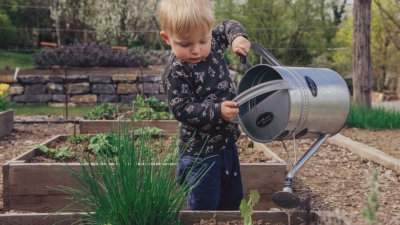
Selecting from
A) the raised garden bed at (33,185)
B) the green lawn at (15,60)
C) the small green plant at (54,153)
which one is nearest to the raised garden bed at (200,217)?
the raised garden bed at (33,185)

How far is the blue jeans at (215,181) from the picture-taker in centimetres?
248

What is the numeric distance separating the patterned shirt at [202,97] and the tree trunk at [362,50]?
585cm

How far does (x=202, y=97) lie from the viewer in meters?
2.43

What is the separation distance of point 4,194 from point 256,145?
6.56 feet

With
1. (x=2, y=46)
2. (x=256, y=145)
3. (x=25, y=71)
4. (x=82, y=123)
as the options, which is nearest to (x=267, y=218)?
(x=256, y=145)

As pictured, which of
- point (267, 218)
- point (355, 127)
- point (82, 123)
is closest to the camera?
point (267, 218)

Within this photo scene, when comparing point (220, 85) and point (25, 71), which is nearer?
point (220, 85)

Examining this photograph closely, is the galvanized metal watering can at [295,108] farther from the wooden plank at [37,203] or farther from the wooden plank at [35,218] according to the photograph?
the wooden plank at [37,203]

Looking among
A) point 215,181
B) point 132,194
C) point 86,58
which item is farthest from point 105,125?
point 86,58

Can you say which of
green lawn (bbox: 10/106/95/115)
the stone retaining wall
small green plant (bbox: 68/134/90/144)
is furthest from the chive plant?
the stone retaining wall

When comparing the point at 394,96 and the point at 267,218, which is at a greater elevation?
the point at 267,218

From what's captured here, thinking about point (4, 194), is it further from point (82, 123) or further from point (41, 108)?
point (41, 108)

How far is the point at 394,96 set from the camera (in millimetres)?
20609

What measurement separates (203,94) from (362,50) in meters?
6.13
